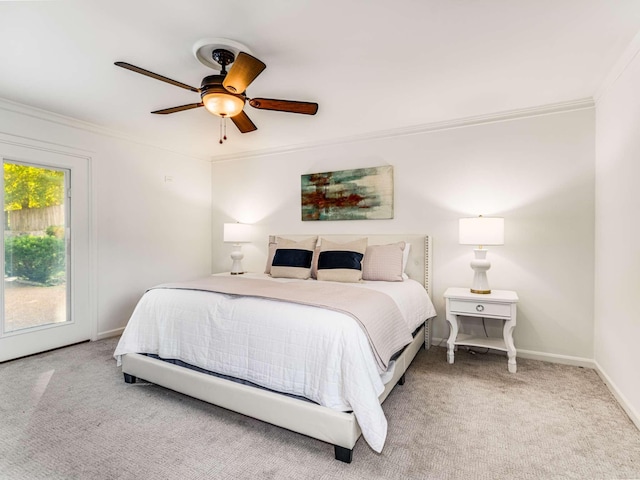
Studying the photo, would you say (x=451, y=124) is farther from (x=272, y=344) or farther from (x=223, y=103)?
(x=272, y=344)

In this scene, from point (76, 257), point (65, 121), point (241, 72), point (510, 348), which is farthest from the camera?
point (76, 257)

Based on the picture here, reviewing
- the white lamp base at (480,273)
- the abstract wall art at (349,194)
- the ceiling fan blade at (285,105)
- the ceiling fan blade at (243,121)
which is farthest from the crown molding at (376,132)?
the ceiling fan blade at (285,105)

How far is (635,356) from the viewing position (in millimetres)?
2109

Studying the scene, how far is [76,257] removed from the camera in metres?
3.55

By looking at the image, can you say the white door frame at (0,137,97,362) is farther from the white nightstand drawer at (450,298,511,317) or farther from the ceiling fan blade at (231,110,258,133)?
the white nightstand drawer at (450,298,511,317)

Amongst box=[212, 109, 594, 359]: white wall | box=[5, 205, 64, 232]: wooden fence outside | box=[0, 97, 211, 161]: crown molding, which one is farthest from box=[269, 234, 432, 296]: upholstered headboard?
box=[5, 205, 64, 232]: wooden fence outside

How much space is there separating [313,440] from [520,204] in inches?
110

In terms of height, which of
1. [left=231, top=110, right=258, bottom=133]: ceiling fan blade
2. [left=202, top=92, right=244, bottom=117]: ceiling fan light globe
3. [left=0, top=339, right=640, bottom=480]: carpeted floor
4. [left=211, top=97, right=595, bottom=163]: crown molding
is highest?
[left=211, top=97, right=595, bottom=163]: crown molding

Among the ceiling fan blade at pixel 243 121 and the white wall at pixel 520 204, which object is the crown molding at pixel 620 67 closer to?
the white wall at pixel 520 204

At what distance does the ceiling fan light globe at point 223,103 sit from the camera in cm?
214

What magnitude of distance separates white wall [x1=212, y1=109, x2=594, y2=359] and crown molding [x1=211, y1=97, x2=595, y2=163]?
0.14 ft

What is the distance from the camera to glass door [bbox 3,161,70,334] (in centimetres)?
310

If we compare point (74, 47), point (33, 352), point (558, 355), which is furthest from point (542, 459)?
point (33, 352)

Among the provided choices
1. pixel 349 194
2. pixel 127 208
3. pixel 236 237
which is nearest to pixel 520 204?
pixel 349 194
